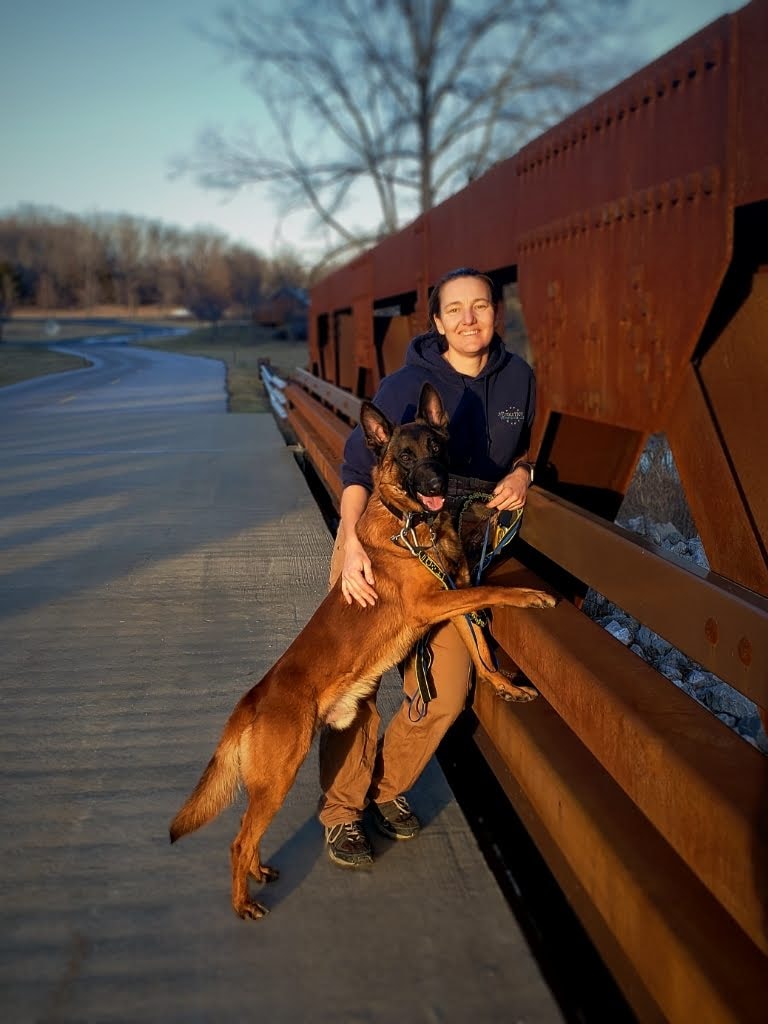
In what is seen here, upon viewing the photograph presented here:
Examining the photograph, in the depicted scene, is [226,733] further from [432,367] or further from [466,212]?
[466,212]

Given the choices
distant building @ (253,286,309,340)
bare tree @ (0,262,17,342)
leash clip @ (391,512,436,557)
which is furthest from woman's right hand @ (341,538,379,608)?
bare tree @ (0,262,17,342)

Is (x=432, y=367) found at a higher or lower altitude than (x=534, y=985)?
higher

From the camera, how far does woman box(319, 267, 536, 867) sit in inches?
121

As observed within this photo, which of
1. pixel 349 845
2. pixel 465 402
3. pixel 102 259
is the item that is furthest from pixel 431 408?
pixel 102 259

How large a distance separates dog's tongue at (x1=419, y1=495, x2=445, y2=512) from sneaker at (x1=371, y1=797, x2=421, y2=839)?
3.25 feet

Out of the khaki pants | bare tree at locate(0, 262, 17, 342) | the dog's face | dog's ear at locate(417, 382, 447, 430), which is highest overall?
bare tree at locate(0, 262, 17, 342)

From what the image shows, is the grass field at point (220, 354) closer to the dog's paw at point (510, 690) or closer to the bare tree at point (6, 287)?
the bare tree at point (6, 287)

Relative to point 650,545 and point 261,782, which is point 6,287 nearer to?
point 261,782

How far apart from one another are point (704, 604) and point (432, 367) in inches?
62.9

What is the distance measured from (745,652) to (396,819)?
1.45 metres

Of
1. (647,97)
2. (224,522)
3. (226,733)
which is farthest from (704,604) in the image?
(224,522)

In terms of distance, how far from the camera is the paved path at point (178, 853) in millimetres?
2311

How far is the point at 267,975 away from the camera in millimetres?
2371

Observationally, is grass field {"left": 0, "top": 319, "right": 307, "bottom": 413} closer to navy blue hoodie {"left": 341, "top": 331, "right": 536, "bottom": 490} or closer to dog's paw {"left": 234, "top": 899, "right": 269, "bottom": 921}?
navy blue hoodie {"left": 341, "top": 331, "right": 536, "bottom": 490}
